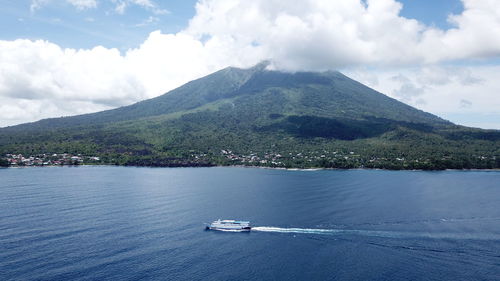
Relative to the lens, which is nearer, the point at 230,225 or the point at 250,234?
the point at 250,234

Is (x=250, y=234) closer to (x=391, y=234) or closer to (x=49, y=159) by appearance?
(x=391, y=234)

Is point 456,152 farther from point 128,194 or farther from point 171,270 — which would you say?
point 171,270

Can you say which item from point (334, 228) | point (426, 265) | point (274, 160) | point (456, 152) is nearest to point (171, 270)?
point (334, 228)

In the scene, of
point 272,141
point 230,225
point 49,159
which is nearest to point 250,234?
point 230,225

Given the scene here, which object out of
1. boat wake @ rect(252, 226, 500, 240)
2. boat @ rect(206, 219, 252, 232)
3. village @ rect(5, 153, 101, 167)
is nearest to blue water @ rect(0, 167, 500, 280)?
boat wake @ rect(252, 226, 500, 240)

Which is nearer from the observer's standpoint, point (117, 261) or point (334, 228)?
point (117, 261)

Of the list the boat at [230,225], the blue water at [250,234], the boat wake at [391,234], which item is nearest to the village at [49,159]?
the blue water at [250,234]

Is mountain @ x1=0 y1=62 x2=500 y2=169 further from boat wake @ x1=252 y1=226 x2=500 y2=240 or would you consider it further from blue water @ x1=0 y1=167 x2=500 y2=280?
boat wake @ x1=252 y1=226 x2=500 y2=240
